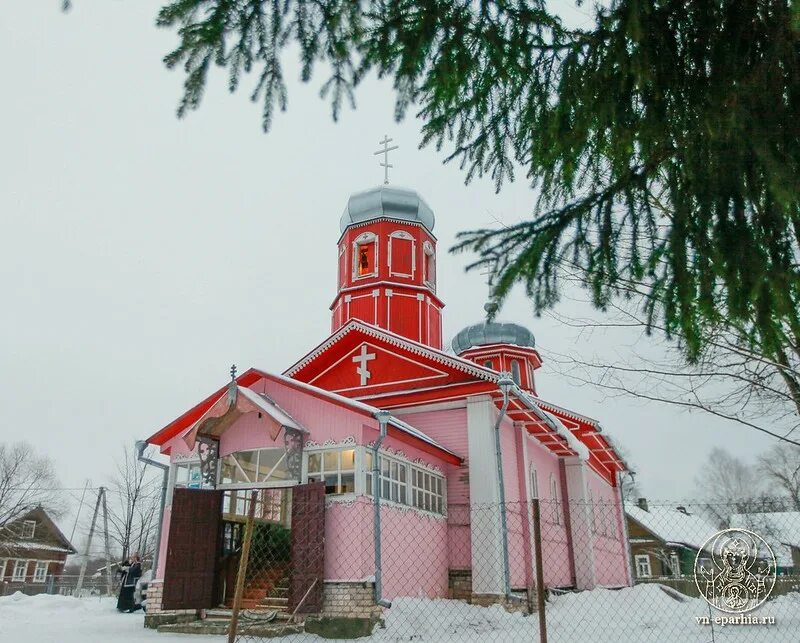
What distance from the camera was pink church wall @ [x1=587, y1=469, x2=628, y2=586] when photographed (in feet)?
67.1

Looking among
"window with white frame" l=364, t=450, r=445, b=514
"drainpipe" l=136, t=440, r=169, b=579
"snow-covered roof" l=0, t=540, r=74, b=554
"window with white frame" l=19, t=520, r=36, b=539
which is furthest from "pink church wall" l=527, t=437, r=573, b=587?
"window with white frame" l=19, t=520, r=36, b=539

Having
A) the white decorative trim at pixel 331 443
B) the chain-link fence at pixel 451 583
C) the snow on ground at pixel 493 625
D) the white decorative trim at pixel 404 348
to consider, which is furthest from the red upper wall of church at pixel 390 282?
the snow on ground at pixel 493 625

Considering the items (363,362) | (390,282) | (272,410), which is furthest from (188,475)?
(390,282)

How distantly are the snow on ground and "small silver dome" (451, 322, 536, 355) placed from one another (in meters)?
10.9

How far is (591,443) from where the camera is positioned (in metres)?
21.7

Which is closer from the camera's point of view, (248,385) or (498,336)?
(248,385)

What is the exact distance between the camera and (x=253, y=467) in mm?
12664

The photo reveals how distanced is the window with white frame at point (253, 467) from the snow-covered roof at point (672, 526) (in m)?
30.0

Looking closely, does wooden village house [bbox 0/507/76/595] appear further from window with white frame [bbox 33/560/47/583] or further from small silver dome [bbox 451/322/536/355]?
small silver dome [bbox 451/322/536/355]

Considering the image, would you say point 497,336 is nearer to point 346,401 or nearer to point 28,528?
point 346,401

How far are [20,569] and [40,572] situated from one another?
119 cm

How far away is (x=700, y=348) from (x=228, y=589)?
10999mm

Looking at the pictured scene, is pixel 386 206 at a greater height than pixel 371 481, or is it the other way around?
pixel 386 206

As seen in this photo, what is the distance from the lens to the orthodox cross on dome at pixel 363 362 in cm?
1612
